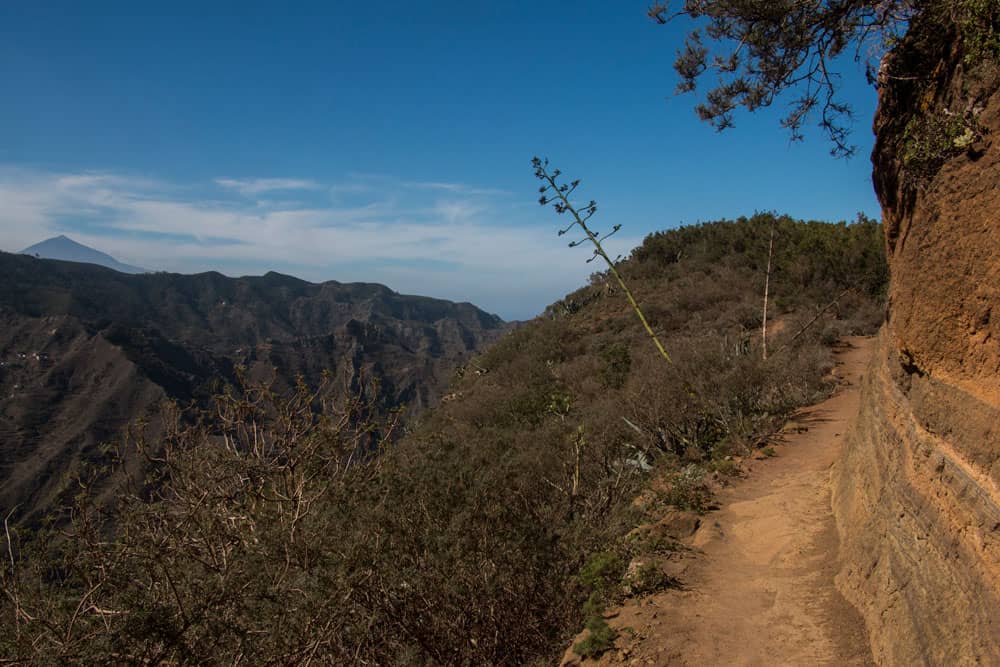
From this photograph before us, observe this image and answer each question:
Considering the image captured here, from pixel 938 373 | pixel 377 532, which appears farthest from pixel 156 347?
pixel 938 373

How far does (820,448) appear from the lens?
8086 mm

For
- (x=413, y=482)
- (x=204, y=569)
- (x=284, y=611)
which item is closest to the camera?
(x=284, y=611)

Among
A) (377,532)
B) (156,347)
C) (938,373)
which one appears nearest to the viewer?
(938,373)

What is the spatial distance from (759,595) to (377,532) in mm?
3653

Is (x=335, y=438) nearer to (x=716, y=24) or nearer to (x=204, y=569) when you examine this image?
(x=204, y=569)

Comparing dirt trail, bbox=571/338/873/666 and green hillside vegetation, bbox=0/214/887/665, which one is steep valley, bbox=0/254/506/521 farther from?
dirt trail, bbox=571/338/873/666

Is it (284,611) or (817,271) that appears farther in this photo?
(817,271)

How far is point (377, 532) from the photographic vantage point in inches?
197

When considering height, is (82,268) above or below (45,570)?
above

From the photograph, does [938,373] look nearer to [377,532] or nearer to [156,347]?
[377,532]

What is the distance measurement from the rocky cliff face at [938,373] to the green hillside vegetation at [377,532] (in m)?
2.51

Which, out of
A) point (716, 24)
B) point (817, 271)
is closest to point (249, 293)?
point (817, 271)

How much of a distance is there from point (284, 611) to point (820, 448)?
7.66 m

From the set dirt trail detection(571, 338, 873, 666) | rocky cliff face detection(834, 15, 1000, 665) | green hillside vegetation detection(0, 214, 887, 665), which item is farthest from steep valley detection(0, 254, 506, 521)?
rocky cliff face detection(834, 15, 1000, 665)
